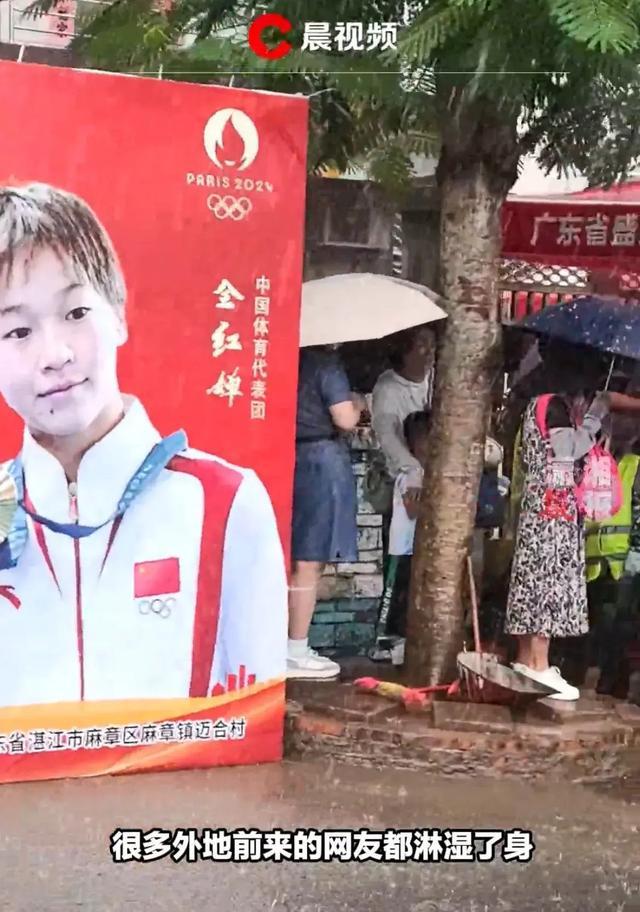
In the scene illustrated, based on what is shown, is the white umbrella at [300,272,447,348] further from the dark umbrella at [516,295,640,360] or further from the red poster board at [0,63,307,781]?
the dark umbrella at [516,295,640,360]

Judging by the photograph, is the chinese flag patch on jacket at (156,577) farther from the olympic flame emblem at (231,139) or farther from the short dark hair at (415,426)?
the olympic flame emblem at (231,139)

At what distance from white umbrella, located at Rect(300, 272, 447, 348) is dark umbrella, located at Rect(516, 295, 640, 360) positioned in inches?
24.3

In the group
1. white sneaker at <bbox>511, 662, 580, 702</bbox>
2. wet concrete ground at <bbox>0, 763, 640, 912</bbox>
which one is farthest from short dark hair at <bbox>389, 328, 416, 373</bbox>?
wet concrete ground at <bbox>0, 763, 640, 912</bbox>

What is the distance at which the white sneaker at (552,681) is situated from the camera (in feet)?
15.3

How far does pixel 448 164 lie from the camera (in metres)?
4.46

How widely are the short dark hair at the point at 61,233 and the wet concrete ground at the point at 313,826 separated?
171 centimetres

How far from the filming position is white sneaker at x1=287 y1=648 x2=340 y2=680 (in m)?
4.57

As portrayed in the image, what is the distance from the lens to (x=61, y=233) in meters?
3.89

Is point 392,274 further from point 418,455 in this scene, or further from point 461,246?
point 418,455

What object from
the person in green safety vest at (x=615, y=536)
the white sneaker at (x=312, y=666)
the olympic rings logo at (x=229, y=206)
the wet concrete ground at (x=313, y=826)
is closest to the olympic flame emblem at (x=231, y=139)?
the olympic rings logo at (x=229, y=206)

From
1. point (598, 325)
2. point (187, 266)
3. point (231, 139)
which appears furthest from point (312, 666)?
point (231, 139)

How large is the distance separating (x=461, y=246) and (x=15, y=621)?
221 cm
